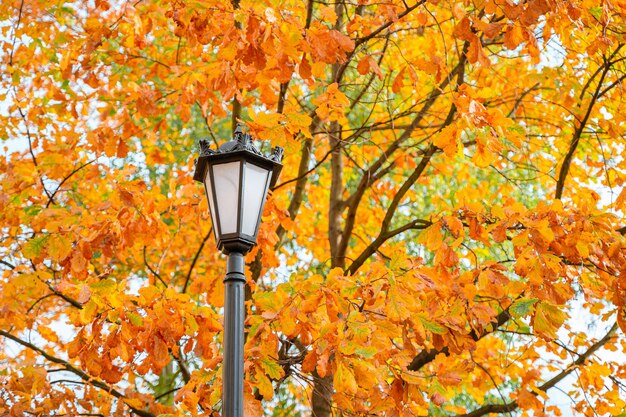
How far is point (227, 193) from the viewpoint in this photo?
344 centimetres

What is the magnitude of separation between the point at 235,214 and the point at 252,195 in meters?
0.13

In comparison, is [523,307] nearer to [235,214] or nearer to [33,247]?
[235,214]

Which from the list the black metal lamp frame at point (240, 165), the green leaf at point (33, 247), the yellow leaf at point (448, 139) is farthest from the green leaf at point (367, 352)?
the green leaf at point (33, 247)

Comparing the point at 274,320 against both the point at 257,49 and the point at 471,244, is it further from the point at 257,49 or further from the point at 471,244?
the point at 471,244

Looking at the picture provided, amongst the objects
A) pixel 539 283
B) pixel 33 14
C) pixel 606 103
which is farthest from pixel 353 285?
pixel 33 14

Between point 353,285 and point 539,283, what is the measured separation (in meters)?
1.02

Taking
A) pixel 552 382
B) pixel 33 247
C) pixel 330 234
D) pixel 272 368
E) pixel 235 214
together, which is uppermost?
pixel 330 234

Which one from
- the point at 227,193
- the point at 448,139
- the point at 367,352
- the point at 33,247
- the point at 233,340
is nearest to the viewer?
the point at 233,340

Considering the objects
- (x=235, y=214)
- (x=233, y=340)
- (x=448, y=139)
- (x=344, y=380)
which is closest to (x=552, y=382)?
(x=448, y=139)

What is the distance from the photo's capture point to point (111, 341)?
14.6 feet

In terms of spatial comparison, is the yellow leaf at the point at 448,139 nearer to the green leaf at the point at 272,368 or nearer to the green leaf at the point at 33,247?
the green leaf at the point at 272,368

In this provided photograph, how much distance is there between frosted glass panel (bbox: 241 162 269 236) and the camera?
3428 millimetres

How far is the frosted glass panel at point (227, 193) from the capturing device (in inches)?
134

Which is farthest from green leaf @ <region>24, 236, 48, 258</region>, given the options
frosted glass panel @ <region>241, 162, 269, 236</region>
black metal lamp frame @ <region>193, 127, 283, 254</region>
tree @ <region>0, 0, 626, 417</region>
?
frosted glass panel @ <region>241, 162, 269, 236</region>
